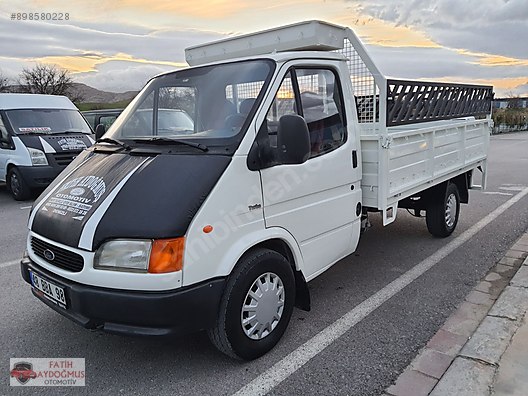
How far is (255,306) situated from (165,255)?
2.60ft

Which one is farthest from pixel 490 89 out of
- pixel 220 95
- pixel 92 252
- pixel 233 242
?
pixel 92 252

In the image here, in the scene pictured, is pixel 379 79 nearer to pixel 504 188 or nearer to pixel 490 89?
pixel 490 89

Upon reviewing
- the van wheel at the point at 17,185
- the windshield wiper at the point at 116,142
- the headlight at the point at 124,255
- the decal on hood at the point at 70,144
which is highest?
the windshield wiper at the point at 116,142

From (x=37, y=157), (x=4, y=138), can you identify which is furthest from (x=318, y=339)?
(x=4, y=138)

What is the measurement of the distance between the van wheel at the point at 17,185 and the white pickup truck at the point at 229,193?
6457 mm

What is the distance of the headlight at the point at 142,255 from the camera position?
107 inches

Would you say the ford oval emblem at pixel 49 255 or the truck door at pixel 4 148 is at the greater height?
the truck door at pixel 4 148

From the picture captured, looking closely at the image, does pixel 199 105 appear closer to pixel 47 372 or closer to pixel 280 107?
pixel 280 107

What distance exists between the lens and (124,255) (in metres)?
2.76

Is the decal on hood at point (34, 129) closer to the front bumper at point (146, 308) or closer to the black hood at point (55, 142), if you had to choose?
the black hood at point (55, 142)

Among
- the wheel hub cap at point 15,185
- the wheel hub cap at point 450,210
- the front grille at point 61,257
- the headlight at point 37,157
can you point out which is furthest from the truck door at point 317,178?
the wheel hub cap at point 15,185

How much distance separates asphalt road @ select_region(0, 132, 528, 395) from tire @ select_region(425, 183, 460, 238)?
287mm

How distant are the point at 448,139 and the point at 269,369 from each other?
12.7 feet

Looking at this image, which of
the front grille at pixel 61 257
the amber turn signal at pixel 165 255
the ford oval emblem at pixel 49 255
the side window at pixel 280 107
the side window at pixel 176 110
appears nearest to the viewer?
the amber turn signal at pixel 165 255
